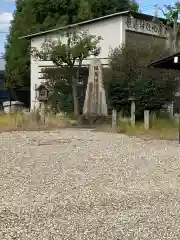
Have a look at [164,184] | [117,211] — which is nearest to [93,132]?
[164,184]

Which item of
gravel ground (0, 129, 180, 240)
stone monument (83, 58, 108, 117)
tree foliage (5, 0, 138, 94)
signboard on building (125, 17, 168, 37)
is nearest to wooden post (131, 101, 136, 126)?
stone monument (83, 58, 108, 117)

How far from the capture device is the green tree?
18.6m

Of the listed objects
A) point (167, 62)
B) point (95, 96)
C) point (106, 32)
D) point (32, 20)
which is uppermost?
point (32, 20)

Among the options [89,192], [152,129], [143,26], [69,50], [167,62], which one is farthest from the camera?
[143,26]

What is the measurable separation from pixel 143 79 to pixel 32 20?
1602 centimetres

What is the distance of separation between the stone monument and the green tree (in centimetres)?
53

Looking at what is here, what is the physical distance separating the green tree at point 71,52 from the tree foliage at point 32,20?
11.9 meters

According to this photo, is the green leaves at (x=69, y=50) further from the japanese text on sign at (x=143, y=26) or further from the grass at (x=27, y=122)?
the japanese text on sign at (x=143, y=26)

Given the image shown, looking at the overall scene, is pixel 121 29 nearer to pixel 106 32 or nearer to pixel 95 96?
pixel 106 32

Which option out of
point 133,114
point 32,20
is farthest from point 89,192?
point 32,20

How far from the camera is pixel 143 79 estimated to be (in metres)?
18.2

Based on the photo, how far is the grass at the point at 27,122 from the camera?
17.1 m

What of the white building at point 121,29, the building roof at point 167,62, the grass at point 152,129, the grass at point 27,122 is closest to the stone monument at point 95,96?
the grass at point 152,129

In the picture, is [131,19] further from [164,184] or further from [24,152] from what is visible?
[164,184]
